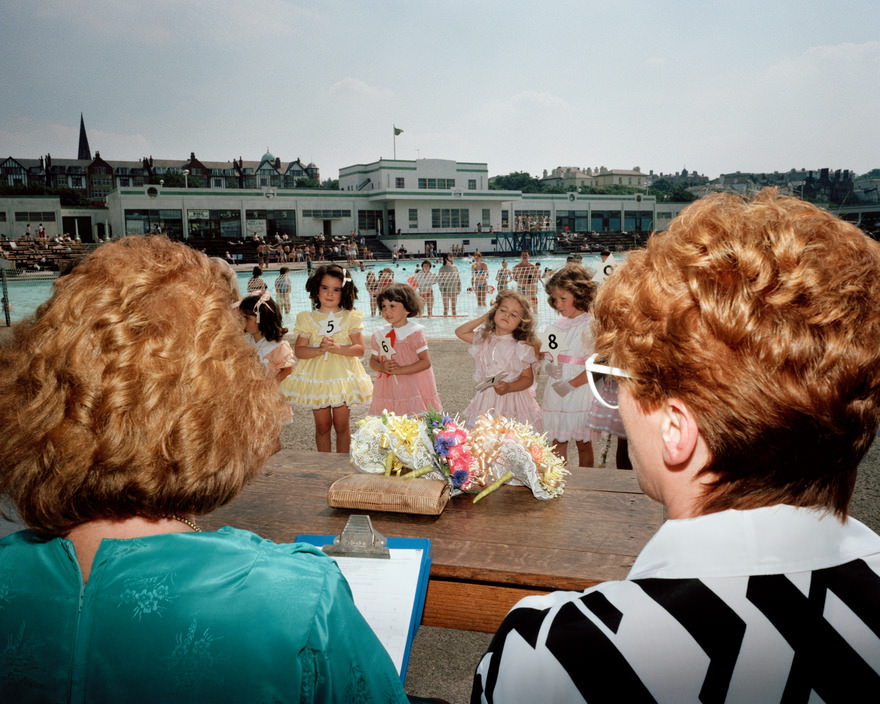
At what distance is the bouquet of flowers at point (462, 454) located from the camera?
2.53 metres

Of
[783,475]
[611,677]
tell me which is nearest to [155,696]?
[611,677]

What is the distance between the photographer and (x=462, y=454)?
256 centimetres

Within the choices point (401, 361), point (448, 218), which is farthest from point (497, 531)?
point (448, 218)

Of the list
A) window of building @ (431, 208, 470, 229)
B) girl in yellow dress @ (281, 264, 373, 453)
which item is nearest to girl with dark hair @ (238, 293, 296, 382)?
girl in yellow dress @ (281, 264, 373, 453)

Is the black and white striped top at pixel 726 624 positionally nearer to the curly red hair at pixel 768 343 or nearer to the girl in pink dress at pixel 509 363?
the curly red hair at pixel 768 343

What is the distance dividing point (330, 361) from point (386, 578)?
13.0 ft

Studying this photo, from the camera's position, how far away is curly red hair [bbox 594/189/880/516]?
845 millimetres

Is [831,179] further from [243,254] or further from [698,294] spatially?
[698,294]

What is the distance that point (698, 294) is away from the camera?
34.9 inches

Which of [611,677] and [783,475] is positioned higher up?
[783,475]

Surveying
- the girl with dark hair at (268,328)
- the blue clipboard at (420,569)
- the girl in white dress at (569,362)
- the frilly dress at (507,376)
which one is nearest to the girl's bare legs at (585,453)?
the girl in white dress at (569,362)

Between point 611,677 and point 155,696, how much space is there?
2.09 feet

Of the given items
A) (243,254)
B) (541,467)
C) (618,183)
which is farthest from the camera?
(618,183)

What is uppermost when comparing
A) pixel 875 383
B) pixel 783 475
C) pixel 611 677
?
pixel 875 383
